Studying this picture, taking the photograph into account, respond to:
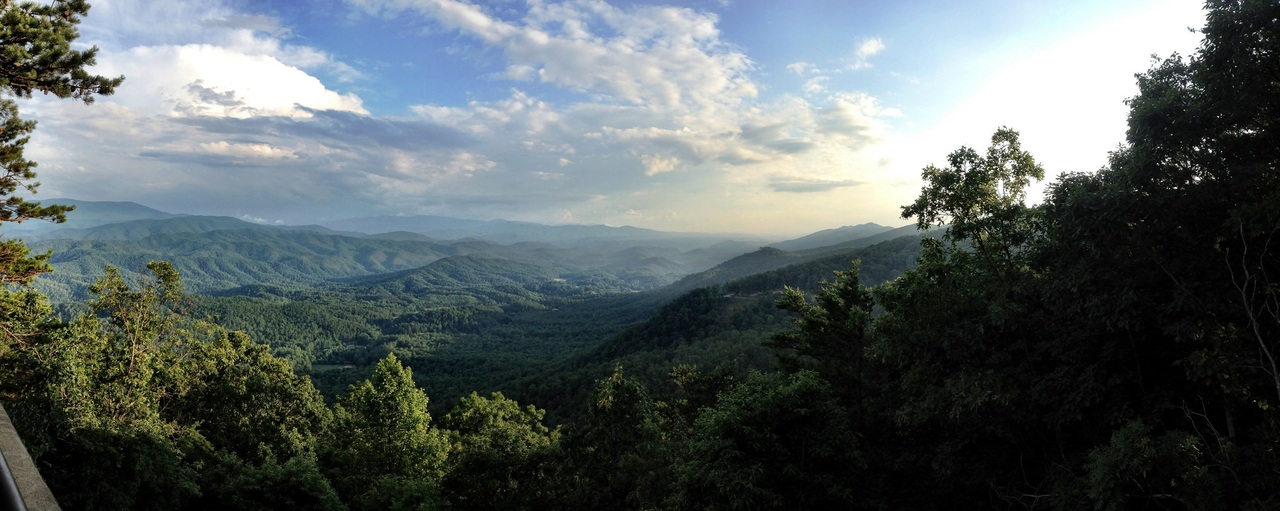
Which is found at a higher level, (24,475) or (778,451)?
(24,475)

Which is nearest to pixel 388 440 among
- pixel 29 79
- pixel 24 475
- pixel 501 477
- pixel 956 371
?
pixel 501 477

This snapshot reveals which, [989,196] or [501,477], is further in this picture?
[501,477]

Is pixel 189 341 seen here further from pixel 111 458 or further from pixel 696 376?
pixel 696 376

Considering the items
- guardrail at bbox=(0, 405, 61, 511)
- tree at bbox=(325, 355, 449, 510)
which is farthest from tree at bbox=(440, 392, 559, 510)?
guardrail at bbox=(0, 405, 61, 511)

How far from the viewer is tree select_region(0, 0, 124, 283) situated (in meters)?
11.0

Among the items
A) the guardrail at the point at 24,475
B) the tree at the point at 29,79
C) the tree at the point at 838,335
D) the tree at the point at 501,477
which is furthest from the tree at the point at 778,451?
the tree at the point at 29,79

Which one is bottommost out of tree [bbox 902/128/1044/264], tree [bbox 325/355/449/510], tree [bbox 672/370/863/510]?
tree [bbox 325/355/449/510]

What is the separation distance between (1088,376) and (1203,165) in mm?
4772

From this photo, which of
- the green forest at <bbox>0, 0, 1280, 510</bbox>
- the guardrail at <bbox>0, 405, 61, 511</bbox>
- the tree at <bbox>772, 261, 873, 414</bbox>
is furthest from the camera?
the tree at <bbox>772, 261, 873, 414</bbox>

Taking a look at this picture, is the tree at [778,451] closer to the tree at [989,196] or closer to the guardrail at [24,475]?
the tree at [989,196]

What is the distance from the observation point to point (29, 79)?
11242 millimetres

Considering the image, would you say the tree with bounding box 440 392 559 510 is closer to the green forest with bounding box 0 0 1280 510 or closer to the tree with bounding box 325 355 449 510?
the green forest with bounding box 0 0 1280 510

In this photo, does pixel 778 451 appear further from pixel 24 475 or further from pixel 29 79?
pixel 29 79

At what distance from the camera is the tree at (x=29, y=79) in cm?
1104
